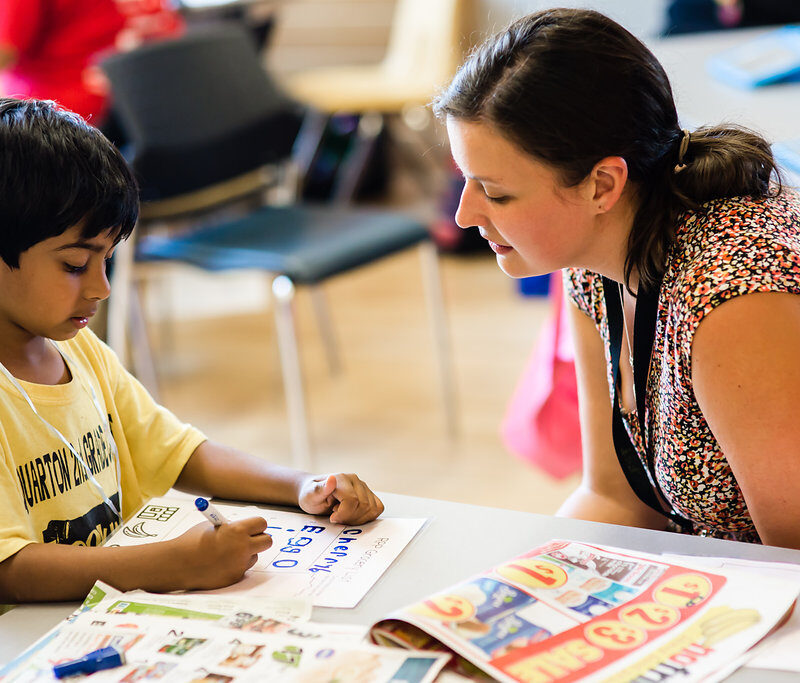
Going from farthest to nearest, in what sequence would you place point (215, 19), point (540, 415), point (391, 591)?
point (215, 19) → point (540, 415) → point (391, 591)

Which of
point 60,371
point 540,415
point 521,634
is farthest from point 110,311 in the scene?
point 521,634

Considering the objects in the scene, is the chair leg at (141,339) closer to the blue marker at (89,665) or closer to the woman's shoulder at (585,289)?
the woman's shoulder at (585,289)

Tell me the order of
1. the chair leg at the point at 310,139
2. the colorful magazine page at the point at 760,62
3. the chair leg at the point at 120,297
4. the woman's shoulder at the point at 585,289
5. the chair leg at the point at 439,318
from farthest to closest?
the chair leg at the point at 310,139 → the chair leg at the point at 439,318 → the chair leg at the point at 120,297 → the colorful magazine page at the point at 760,62 → the woman's shoulder at the point at 585,289

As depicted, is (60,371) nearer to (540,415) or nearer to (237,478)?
(237,478)

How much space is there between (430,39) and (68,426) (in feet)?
10.7

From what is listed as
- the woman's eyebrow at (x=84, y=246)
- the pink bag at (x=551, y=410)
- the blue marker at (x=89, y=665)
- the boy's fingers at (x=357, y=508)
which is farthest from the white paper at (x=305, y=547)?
the pink bag at (x=551, y=410)

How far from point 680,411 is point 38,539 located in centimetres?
63

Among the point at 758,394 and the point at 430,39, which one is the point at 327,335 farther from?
the point at 758,394

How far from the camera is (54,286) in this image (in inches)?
38.0

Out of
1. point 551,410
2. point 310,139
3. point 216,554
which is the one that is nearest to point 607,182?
point 216,554

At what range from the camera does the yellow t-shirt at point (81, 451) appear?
935 millimetres

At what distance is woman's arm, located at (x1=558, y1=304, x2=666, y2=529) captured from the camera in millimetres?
1170

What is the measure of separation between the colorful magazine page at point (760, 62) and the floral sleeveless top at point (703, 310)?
3.77 feet

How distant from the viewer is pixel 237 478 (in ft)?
3.41
